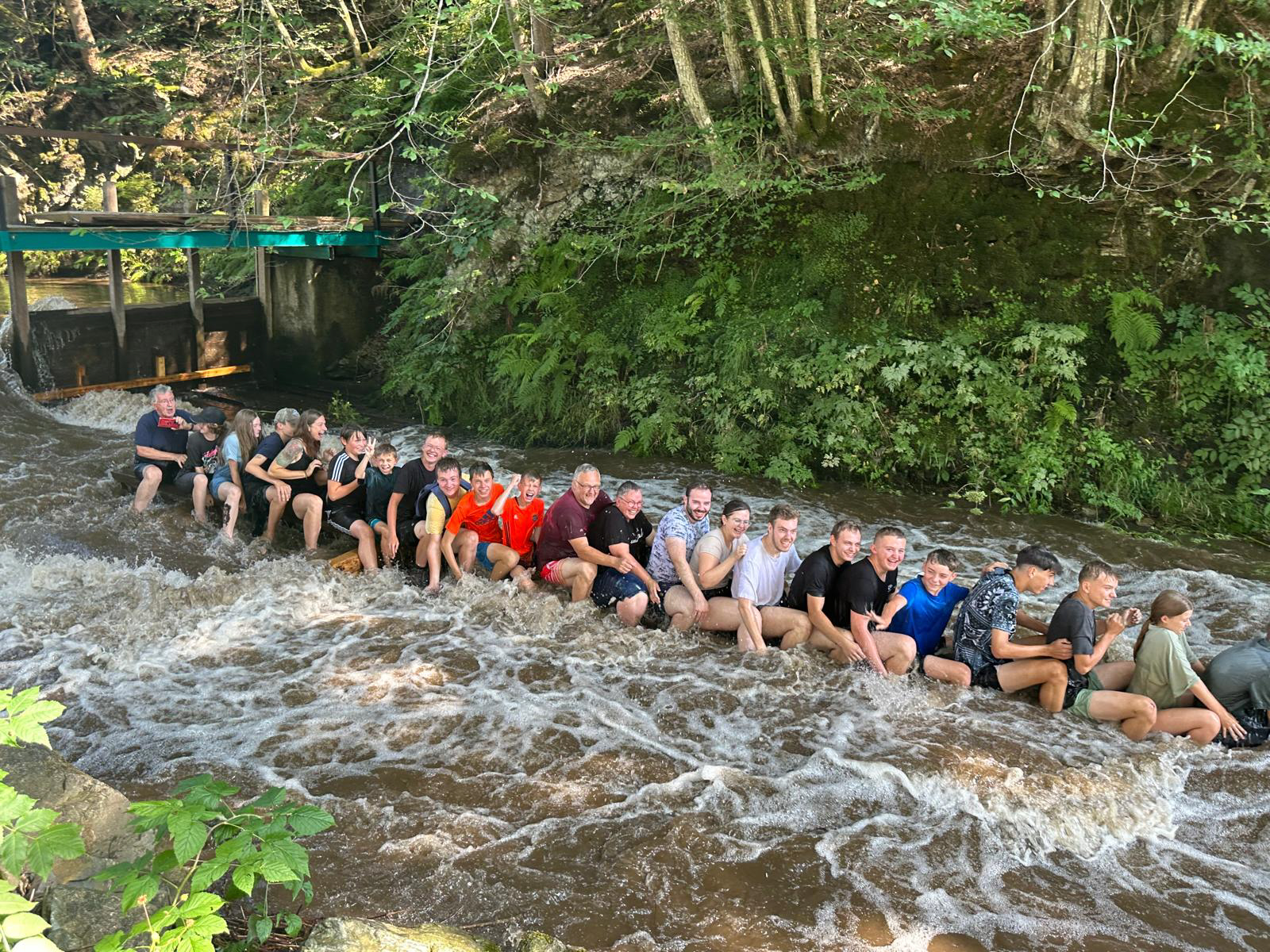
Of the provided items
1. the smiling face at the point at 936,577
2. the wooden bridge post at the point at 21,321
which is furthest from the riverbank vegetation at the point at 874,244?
the wooden bridge post at the point at 21,321

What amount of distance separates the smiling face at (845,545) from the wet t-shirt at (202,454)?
263 inches

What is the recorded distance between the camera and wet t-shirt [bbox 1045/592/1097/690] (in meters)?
6.32

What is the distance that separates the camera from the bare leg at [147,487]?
10.3 metres

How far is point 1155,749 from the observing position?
240 inches

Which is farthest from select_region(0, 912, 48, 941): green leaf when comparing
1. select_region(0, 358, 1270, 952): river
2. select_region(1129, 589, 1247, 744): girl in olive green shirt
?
select_region(1129, 589, 1247, 744): girl in olive green shirt

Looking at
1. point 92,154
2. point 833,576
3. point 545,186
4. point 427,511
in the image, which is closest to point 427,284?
point 545,186

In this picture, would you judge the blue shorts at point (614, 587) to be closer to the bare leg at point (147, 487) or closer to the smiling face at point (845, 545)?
the smiling face at point (845, 545)

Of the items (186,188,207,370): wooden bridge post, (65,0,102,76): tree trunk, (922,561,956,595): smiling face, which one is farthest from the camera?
(65,0,102,76): tree trunk

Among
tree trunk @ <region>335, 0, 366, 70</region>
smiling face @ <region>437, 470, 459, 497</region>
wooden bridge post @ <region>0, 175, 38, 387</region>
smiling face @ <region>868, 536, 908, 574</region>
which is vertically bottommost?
smiling face @ <region>868, 536, 908, 574</region>

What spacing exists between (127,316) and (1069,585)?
1507 centimetres

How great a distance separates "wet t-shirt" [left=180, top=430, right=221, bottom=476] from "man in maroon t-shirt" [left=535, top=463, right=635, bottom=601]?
165 inches

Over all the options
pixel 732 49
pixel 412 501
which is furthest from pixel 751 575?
pixel 732 49

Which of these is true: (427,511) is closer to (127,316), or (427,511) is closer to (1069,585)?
(1069,585)

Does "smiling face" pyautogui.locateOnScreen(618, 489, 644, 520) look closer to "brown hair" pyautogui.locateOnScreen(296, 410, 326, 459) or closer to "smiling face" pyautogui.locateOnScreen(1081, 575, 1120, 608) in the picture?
"smiling face" pyautogui.locateOnScreen(1081, 575, 1120, 608)
